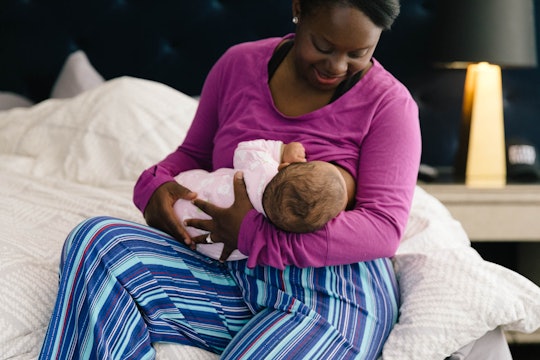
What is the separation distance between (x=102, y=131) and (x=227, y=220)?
47.1 inches

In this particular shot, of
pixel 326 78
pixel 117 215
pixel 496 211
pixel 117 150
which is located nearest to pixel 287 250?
pixel 326 78

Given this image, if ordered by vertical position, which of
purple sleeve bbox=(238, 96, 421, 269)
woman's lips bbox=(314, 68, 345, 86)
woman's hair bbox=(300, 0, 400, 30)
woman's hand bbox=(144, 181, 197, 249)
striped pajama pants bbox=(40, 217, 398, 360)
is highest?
woman's hair bbox=(300, 0, 400, 30)

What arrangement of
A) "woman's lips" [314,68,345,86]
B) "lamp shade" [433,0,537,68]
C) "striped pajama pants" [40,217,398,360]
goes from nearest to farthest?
"striped pajama pants" [40,217,398,360] → "woman's lips" [314,68,345,86] → "lamp shade" [433,0,537,68]

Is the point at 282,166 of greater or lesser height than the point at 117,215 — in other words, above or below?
above

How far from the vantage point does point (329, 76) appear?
1.44m

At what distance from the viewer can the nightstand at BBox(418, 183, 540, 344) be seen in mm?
2424

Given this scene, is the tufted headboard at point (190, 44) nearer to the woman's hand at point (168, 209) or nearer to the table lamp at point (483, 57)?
the table lamp at point (483, 57)

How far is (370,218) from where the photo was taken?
1365 millimetres

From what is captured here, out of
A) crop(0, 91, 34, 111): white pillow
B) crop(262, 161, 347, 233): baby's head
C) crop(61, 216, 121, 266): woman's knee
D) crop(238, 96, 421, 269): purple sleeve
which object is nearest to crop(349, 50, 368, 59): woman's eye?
crop(238, 96, 421, 269): purple sleeve

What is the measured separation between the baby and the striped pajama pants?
78mm

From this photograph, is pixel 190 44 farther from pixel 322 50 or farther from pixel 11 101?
pixel 322 50

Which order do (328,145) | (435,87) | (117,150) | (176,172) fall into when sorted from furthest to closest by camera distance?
(435,87) → (117,150) → (176,172) → (328,145)

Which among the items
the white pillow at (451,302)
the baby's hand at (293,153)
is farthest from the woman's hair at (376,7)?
the white pillow at (451,302)

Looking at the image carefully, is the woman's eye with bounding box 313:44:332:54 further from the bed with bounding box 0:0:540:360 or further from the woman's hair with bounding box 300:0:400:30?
the bed with bounding box 0:0:540:360
